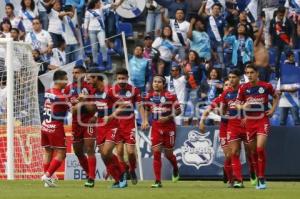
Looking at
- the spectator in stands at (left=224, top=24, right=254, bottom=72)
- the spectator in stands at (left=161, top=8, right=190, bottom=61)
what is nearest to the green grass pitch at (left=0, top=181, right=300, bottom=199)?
the spectator in stands at (left=224, top=24, right=254, bottom=72)

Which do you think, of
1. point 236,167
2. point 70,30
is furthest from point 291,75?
point 236,167

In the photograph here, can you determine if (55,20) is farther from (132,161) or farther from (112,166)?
(112,166)

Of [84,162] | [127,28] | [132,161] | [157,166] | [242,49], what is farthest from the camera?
[127,28]

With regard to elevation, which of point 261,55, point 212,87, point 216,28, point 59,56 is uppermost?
point 216,28

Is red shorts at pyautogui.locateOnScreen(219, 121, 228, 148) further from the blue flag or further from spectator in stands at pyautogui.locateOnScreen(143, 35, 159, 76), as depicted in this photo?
spectator in stands at pyautogui.locateOnScreen(143, 35, 159, 76)

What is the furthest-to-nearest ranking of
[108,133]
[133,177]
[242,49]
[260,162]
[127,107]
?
[242,49], [133,177], [127,107], [108,133], [260,162]

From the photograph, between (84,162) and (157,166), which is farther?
(84,162)

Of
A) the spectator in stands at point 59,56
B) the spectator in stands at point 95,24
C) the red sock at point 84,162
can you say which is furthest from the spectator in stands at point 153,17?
the red sock at point 84,162

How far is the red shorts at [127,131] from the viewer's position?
66.1 feet

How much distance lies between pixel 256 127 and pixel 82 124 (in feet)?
11.1

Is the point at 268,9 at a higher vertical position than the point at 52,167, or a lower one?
higher

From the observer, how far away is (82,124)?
65.7 feet

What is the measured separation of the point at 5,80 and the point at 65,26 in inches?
183

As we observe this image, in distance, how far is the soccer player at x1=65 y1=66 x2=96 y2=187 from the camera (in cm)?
1961
